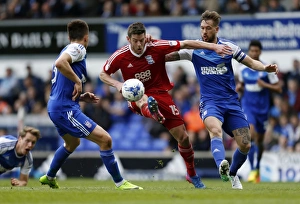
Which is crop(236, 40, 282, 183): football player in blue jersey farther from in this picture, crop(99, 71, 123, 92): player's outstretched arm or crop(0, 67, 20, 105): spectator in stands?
crop(0, 67, 20, 105): spectator in stands

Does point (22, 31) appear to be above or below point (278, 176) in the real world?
above

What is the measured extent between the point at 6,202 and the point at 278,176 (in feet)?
33.4

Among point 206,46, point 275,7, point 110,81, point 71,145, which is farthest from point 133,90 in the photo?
point 275,7

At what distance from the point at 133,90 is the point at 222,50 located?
1530mm

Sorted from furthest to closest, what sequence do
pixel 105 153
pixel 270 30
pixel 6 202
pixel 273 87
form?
→ pixel 270 30
pixel 273 87
pixel 105 153
pixel 6 202

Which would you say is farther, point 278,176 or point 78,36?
point 278,176

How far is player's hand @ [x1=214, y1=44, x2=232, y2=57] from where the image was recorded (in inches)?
458

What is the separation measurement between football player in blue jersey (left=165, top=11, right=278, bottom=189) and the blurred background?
271 inches

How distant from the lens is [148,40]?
12086 mm

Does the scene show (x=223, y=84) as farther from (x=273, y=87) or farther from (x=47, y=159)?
(x=47, y=159)

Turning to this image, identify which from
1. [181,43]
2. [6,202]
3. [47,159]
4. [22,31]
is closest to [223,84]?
[181,43]

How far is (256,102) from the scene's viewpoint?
646 inches

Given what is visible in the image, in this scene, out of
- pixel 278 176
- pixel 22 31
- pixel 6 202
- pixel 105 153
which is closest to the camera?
pixel 6 202

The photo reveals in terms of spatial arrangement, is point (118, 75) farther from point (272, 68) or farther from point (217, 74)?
point (272, 68)
